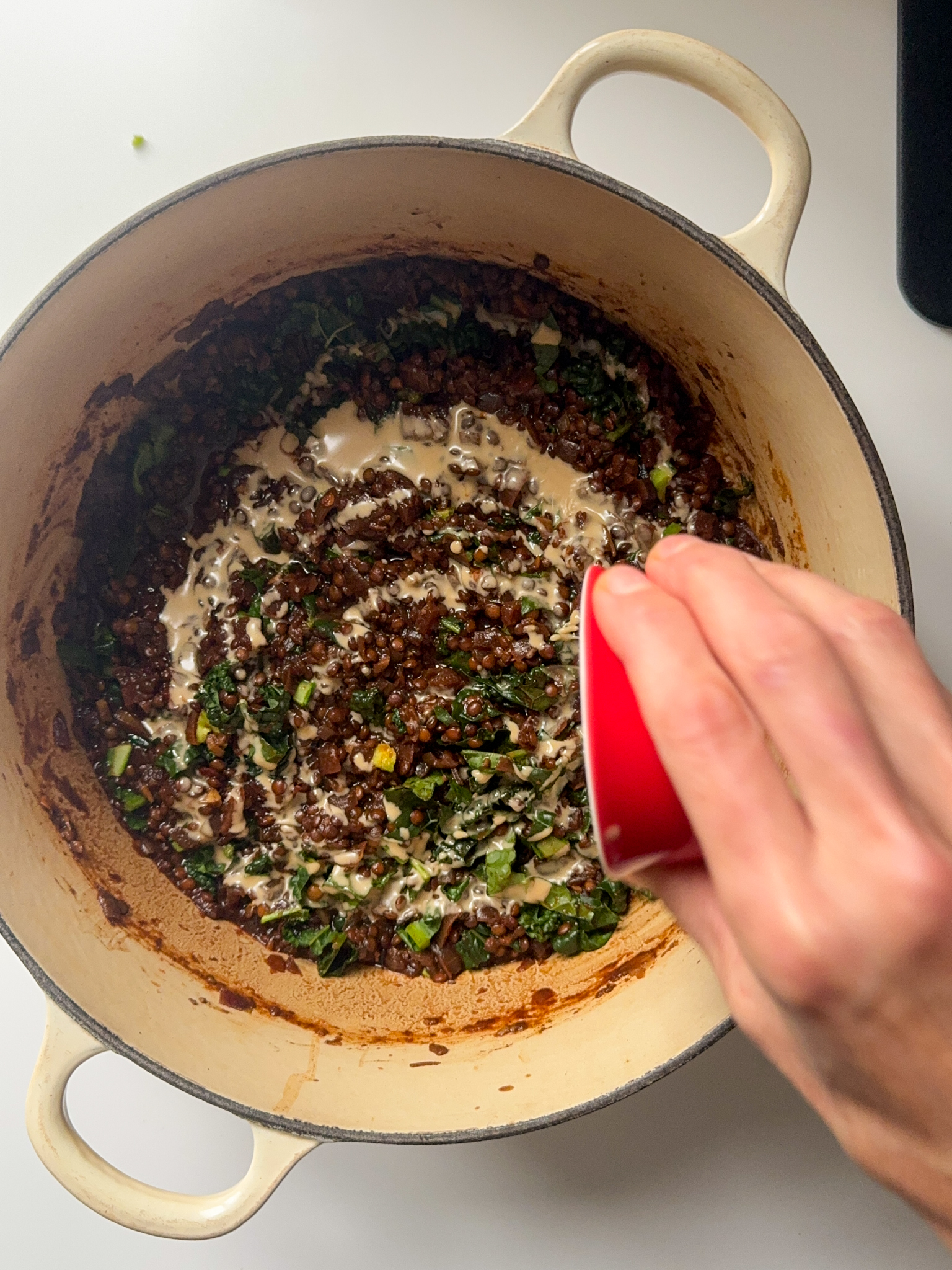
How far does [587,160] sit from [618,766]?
4.58 feet

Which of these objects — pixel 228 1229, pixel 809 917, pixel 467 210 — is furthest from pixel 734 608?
pixel 228 1229

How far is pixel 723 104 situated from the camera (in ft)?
4.36

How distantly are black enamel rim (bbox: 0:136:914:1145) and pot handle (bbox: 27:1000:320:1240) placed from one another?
0.19 ft

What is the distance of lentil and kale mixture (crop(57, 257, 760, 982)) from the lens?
6.22 feet

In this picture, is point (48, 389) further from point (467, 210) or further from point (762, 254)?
point (762, 254)

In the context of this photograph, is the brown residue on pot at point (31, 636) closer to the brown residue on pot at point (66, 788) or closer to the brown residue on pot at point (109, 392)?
the brown residue on pot at point (66, 788)

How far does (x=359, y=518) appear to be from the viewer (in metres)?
1.93

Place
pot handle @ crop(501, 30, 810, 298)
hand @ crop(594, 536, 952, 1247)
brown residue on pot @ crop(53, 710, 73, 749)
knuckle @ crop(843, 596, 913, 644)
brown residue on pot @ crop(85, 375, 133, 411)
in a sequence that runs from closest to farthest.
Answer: hand @ crop(594, 536, 952, 1247) → knuckle @ crop(843, 596, 913, 644) → pot handle @ crop(501, 30, 810, 298) → brown residue on pot @ crop(85, 375, 133, 411) → brown residue on pot @ crop(53, 710, 73, 749)

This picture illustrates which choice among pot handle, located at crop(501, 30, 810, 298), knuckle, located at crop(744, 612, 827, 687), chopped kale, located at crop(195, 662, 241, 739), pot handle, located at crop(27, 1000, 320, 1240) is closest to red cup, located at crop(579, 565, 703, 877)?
knuckle, located at crop(744, 612, 827, 687)

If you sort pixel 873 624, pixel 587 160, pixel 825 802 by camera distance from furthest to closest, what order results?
pixel 587 160, pixel 873 624, pixel 825 802

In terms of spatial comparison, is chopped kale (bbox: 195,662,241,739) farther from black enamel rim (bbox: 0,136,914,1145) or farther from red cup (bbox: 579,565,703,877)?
red cup (bbox: 579,565,703,877)

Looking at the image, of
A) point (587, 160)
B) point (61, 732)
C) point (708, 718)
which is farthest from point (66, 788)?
point (587, 160)

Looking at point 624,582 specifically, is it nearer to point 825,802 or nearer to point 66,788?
point 825,802

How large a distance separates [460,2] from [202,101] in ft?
1.89
